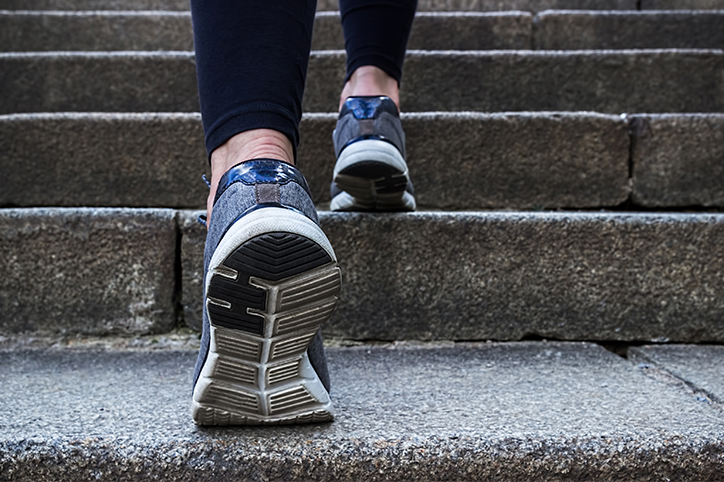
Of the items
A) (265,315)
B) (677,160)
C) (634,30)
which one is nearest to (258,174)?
(265,315)

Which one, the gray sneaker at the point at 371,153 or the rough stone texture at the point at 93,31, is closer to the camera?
the gray sneaker at the point at 371,153

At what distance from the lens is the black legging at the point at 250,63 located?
2.15ft

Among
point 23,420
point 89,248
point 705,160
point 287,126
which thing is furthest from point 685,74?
point 23,420

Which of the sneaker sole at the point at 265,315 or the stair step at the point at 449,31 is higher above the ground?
the stair step at the point at 449,31

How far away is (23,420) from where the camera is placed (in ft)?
2.33

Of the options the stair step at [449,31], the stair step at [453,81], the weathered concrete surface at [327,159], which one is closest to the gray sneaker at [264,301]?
the weathered concrete surface at [327,159]

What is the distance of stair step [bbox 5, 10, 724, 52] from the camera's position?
2.06 m

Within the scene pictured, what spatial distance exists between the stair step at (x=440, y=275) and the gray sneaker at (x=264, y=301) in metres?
0.41

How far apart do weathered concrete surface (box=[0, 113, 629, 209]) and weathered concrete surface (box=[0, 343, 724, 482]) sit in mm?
565

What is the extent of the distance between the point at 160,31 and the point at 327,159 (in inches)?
42.3

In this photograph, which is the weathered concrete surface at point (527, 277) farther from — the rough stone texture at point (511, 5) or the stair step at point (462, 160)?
the rough stone texture at point (511, 5)

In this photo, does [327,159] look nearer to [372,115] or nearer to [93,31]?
[372,115]

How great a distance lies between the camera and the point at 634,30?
2082 millimetres

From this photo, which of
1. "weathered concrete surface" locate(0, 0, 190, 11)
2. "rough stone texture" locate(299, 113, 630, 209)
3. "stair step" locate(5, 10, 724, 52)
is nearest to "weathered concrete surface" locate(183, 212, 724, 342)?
"rough stone texture" locate(299, 113, 630, 209)
